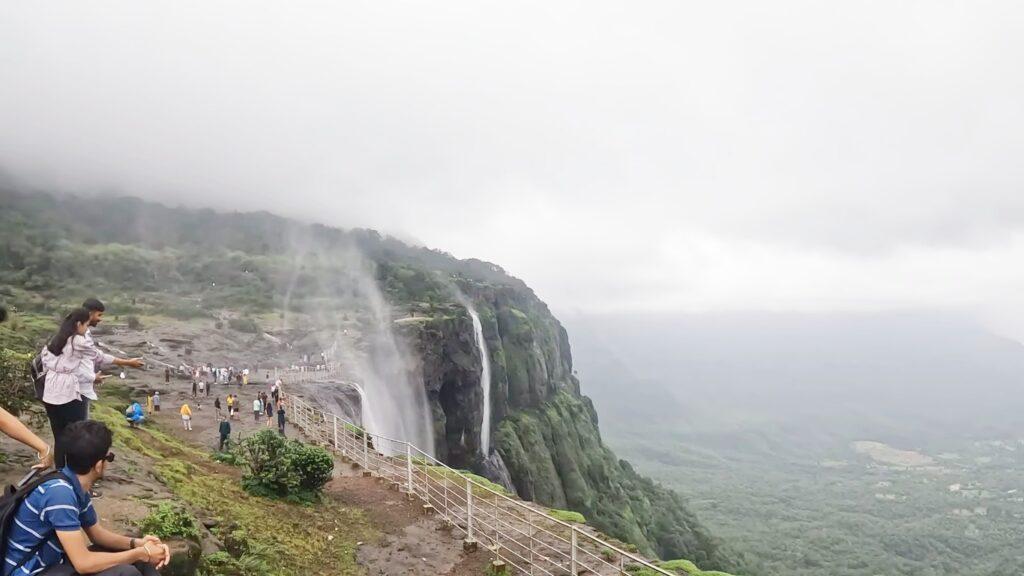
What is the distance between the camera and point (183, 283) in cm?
7094

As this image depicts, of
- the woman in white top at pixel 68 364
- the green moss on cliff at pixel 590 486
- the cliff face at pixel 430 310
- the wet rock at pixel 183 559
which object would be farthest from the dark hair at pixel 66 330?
the green moss on cliff at pixel 590 486

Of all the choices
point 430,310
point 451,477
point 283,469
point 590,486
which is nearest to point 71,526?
point 283,469

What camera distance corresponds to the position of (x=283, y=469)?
12.6 meters

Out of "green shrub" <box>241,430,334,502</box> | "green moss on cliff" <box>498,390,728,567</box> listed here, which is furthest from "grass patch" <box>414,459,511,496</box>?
"green moss on cliff" <box>498,390,728,567</box>

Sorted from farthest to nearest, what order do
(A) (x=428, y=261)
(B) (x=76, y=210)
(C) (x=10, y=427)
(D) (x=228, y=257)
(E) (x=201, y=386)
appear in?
1. (A) (x=428, y=261)
2. (B) (x=76, y=210)
3. (D) (x=228, y=257)
4. (E) (x=201, y=386)
5. (C) (x=10, y=427)

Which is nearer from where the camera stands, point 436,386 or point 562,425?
point 436,386

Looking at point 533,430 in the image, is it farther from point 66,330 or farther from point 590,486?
point 66,330

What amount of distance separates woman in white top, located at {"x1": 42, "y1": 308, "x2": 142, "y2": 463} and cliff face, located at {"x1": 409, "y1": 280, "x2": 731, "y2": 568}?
1821 inches

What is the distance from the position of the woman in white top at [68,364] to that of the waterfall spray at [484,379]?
2149 inches

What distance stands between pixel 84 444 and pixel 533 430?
70.2 m

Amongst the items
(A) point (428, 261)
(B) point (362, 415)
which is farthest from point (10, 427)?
(A) point (428, 261)

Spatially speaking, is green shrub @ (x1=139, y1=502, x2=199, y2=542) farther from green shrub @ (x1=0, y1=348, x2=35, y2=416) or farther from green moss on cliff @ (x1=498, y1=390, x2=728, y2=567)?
green moss on cliff @ (x1=498, y1=390, x2=728, y2=567)

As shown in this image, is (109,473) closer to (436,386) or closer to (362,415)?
(362,415)

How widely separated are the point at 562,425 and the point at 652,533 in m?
17.4
